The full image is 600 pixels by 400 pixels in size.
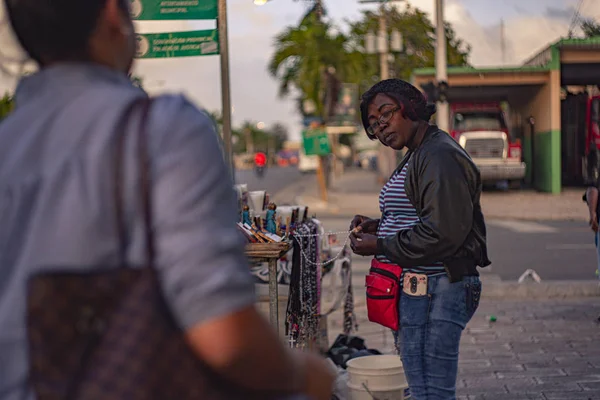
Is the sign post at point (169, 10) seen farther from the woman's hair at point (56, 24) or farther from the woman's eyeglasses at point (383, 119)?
the woman's hair at point (56, 24)

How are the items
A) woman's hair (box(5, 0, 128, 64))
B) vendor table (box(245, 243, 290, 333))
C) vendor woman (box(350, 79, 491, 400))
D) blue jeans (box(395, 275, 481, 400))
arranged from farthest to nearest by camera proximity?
vendor table (box(245, 243, 290, 333)) → blue jeans (box(395, 275, 481, 400)) → vendor woman (box(350, 79, 491, 400)) → woman's hair (box(5, 0, 128, 64))

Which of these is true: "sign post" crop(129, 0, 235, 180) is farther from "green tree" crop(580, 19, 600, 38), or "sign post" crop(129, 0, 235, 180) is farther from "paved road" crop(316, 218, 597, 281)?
"green tree" crop(580, 19, 600, 38)

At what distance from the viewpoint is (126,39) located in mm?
1668

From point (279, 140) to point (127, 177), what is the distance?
7332 inches

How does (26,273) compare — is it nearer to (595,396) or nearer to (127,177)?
(127,177)

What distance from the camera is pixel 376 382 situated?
5176 millimetres

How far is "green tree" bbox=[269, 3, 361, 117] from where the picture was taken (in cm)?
3039

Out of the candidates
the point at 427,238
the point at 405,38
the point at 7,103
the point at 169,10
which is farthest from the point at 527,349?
the point at 405,38

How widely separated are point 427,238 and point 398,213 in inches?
11.8

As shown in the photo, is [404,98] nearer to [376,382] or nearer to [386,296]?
[386,296]

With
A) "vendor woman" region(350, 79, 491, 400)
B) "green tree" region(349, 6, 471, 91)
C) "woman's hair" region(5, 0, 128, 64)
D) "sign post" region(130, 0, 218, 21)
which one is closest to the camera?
"woman's hair" region(5, 0, 128, 64)

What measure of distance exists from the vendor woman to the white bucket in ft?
4.00

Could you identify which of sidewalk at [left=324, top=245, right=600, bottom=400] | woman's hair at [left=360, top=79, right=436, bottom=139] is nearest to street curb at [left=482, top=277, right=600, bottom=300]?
sidewalk at [left=324, top=245, right=600, bottom=400]

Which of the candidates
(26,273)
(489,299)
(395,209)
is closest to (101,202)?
(26,273)
